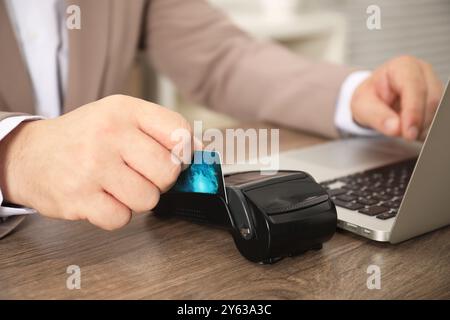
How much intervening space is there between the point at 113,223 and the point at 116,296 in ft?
0.25

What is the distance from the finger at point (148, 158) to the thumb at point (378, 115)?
1.30 ft

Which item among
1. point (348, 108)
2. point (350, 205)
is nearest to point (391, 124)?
point (348, 108)

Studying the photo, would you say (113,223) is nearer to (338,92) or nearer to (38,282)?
(38,282)

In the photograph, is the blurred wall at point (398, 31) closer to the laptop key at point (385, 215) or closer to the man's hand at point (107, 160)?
the laptop key at point (385, 215)

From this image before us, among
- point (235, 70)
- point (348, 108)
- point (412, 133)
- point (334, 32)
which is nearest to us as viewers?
point (412, 133)

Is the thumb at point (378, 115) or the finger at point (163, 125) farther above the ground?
the finger at point (163, 125)

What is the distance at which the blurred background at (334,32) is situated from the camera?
2.06m

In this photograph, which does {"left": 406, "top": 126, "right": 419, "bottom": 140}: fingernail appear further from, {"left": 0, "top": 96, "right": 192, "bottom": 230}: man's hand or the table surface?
{"left": 0, "top": 96, "right": 192, "bottom": 230}: man's hand

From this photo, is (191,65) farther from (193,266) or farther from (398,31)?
(398,31)

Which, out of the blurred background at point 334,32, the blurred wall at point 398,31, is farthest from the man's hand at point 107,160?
the blurred wall at point 398,31

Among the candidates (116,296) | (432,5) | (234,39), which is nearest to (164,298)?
(116,296)

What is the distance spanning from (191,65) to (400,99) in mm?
486

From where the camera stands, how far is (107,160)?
0.44 meters

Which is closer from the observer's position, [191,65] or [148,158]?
[148,158]
